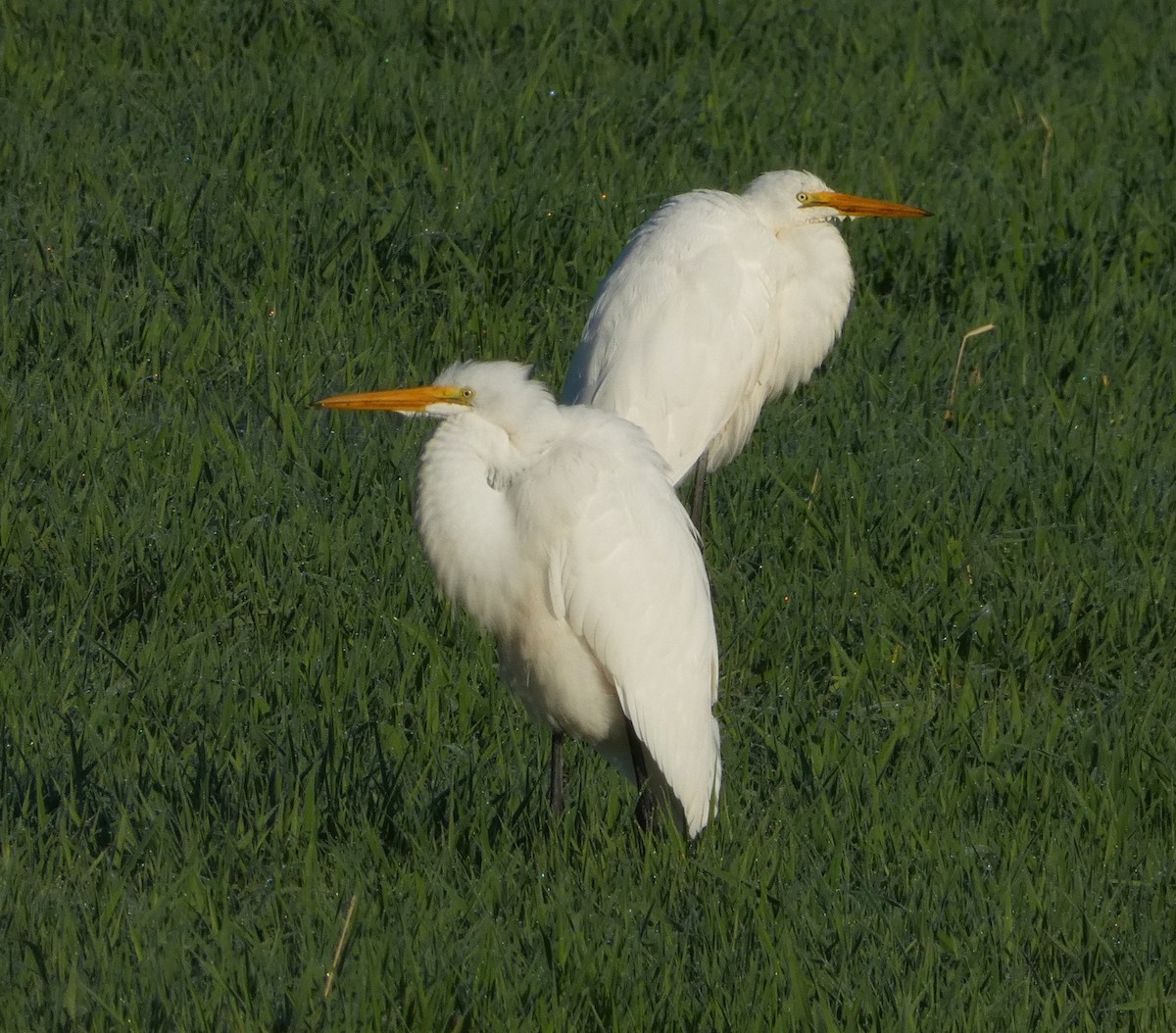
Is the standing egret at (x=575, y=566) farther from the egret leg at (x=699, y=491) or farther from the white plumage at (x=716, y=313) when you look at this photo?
the white plumage at (x=716, y=313)

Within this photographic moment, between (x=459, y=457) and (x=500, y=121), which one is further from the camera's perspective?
(x=500, y=121)

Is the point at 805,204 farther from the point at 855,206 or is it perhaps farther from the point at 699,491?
the point at 699,491

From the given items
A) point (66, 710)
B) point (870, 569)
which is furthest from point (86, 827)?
point (870, 569)

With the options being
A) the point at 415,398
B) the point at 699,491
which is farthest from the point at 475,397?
the point at 699,491

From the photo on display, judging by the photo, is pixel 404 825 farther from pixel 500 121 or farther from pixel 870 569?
pixel 500 121

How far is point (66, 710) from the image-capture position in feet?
13.4

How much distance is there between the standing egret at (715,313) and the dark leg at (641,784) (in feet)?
4.60

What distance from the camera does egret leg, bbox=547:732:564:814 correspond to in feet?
12.9

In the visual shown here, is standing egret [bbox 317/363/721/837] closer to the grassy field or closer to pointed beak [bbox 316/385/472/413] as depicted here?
pointed beak [bbox 316/385/472/413]

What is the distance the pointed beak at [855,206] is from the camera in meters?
5.87

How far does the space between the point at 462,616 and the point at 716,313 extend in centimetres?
182

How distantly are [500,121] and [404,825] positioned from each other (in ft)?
14.0

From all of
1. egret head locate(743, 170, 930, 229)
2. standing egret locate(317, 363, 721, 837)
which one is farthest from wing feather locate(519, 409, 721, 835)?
egret head locate(743, 170, 930, 229)

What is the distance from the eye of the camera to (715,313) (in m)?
5.70
